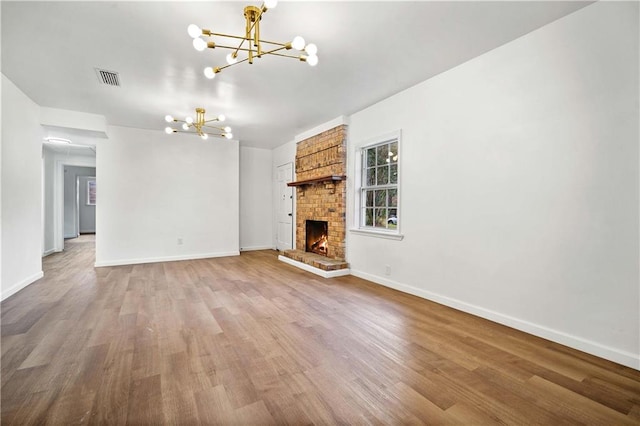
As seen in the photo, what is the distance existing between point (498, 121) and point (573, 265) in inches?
56.4

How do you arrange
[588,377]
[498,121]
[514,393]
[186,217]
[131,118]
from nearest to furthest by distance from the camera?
[514,393]
[588,377]
[498,121]
[131,118]
[186,217]

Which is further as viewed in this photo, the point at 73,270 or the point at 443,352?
the point at 73,270

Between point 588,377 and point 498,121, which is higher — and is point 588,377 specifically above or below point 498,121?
below

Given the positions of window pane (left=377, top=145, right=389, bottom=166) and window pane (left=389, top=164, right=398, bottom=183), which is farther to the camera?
window pane (left=377, top=145, right=389, bottom=166)

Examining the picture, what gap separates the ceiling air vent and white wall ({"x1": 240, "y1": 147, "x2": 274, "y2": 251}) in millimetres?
3923

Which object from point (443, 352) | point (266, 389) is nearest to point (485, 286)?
point (443, 352)

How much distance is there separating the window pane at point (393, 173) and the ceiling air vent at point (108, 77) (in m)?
3.64

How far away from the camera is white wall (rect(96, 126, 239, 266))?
5.56 metres

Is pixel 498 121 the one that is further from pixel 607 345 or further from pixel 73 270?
pixel 73 270

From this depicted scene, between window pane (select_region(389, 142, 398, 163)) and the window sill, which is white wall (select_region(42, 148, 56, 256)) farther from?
window pane (select_region(389, 142, 398, 163))

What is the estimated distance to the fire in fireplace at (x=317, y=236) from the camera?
18.9 feet

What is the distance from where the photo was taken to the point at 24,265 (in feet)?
13.2

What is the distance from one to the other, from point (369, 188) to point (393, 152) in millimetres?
697

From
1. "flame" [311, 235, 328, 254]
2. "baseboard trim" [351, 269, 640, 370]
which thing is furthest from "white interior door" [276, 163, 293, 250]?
"baseboard trim" [351, 269, 640, 370]
